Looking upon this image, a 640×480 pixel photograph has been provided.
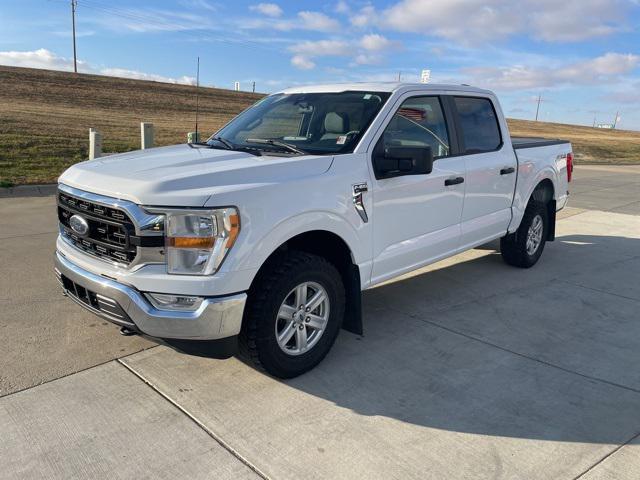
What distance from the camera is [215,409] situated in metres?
3.14

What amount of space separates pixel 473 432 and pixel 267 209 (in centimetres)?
169

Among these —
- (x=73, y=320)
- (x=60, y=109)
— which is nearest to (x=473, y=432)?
(x=73, y=320)

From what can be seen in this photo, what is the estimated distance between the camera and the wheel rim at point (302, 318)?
11.1 ft

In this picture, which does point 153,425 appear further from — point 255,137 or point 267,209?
point 255,137

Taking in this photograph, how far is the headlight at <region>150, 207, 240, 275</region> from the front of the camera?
287 cm

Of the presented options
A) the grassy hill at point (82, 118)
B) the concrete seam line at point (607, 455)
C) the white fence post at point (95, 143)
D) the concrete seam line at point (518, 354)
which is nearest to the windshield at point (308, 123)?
the concrete seam line at point (518, 354)

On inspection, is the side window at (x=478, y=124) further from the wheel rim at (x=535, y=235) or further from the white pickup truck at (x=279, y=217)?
the wheel rim at (x=535, y=235)

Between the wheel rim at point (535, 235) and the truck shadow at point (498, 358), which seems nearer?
the truck shadow at point (498, 358)

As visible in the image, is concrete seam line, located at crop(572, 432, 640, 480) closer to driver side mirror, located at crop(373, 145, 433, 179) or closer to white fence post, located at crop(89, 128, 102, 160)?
driver side mirror, located at crop(373, 145, 433, 179)

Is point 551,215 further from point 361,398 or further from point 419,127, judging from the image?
point 361,398

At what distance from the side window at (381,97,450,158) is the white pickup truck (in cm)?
2

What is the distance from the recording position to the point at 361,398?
3316 millimetres

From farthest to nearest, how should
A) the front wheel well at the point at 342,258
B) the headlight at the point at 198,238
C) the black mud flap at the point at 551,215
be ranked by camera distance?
the black mud flap at the point at 551,215, the front wheel well at the point at 342,258, the headlight at the point at 198,238

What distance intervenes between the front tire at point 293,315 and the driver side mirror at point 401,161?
790 millimetres
